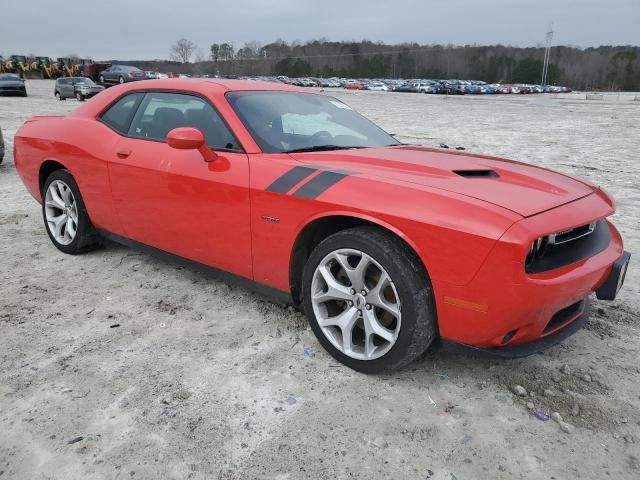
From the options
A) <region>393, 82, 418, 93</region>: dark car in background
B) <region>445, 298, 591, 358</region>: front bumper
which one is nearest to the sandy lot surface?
<region>445, 298, 591, 358</region>: front bumper

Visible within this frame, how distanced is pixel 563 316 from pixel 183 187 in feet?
7.30

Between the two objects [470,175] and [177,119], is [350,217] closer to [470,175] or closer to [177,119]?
[470,175]

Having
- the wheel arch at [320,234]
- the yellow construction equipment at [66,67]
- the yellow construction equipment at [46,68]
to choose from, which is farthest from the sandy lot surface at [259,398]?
the yellow construction equipment at [46,68]

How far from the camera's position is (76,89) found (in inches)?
983

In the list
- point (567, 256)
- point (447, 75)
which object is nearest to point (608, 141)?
point (567, 256)

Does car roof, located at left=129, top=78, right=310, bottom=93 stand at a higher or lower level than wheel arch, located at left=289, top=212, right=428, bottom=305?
higher

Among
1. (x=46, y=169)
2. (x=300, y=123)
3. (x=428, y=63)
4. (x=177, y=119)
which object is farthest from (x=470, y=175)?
(x=428, y=63)

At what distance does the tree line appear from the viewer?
104 metres

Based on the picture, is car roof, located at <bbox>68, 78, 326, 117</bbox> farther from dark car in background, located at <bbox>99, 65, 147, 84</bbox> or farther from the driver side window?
dark car in background, located at <bbox>99, 65, 147, 84</bbox>

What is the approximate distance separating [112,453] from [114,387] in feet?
1.57

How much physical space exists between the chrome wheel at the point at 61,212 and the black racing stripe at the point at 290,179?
7.17ft

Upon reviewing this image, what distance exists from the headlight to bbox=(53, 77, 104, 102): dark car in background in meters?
26.1

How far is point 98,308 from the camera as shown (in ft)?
10.7

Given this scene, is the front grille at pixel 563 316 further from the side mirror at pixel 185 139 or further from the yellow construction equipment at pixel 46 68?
the yellow construction equipment at pixel 46 68
